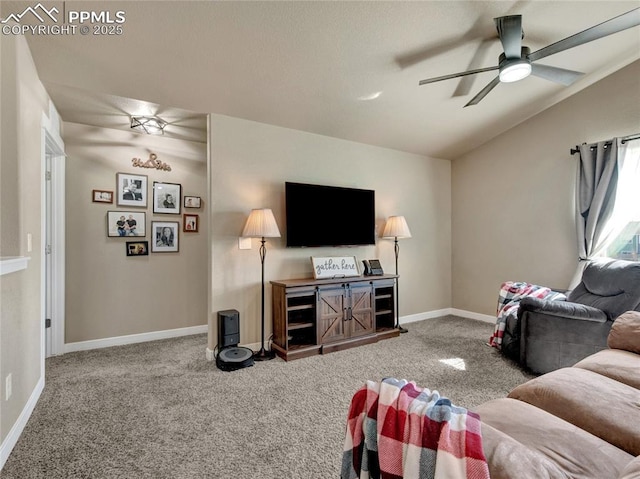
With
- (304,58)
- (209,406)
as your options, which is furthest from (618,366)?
(304,58)

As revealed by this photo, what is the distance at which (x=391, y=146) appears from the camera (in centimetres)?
452

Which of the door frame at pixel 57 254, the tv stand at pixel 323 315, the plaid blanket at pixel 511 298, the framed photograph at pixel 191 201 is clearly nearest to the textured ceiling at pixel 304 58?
the door frame at pixel 57 254

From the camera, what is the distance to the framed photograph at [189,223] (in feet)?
13.5

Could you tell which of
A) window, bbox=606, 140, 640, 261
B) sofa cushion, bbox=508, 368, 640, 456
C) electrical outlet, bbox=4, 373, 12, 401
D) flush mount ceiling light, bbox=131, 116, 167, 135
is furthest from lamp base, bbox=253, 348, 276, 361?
window, bbox=606, 140, 640, 261

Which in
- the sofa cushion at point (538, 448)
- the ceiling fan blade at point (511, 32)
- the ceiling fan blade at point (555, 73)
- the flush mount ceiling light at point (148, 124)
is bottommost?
the sofa cushion at point (538, 448)

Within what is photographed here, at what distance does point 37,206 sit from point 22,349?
1.08 metres

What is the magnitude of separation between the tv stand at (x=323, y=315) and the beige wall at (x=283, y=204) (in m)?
0.30

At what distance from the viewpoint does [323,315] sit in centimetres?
344

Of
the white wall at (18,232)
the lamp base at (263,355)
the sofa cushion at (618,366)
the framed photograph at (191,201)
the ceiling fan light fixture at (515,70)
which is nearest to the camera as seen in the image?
the sofa cushion at (618,366)

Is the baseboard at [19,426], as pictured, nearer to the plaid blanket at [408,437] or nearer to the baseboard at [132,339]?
the baseboard at [132,339]

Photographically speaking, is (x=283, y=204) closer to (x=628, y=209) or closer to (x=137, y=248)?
(x=137, y=248)

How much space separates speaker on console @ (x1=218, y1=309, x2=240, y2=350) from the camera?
3076 mm

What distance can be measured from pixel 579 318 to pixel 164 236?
14.5 ft

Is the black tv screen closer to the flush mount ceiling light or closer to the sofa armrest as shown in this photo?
the flush mount ceiling light
